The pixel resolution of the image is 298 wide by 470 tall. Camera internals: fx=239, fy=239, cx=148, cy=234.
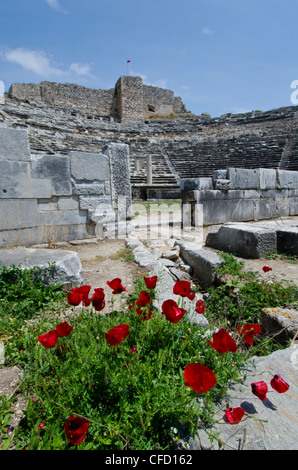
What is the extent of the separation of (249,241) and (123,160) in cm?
275

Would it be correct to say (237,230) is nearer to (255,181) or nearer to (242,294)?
(242,294)

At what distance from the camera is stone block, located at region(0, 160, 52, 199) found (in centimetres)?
350

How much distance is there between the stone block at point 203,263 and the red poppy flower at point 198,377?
2619 mm

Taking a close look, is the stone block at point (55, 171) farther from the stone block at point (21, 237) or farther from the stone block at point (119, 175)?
the stone block at point (119, 175)

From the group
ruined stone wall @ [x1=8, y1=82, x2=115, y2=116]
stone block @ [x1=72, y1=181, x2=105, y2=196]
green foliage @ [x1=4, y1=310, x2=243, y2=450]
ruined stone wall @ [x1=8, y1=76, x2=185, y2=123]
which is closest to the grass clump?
green foliage @ [x1=4, y1=310, x2=243, y2=450]

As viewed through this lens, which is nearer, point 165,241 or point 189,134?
point 165,241

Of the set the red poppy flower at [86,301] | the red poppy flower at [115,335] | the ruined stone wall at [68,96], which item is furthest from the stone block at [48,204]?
the ruined stone wall at [68,96]

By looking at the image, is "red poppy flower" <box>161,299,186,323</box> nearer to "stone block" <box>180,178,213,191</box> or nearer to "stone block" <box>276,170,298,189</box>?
"stone block" <box>180,178,213,191</box>

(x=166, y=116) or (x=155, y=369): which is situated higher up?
(x=166, y=116)

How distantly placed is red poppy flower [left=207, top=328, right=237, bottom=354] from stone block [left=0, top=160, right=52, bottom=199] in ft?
11.8

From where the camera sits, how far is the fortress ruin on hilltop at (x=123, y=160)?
3.76m
